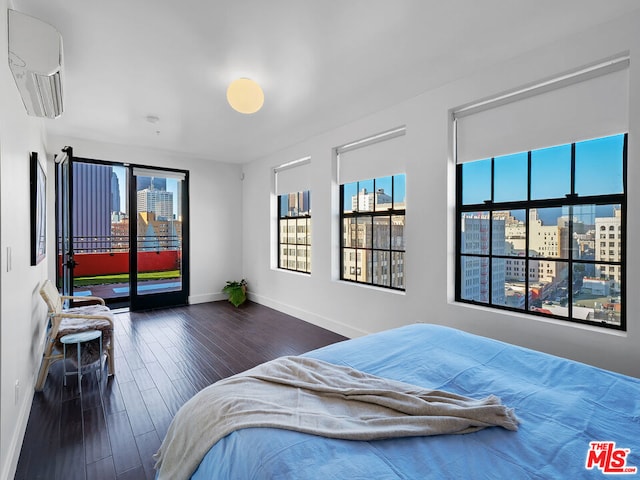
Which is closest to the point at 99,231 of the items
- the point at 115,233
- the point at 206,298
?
the point at 115,233

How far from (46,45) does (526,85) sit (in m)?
3.29

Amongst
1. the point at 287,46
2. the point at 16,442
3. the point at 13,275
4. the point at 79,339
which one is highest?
the point at 287,46

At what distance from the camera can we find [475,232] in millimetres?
2965

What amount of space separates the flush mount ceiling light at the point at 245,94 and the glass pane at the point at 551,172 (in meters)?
2.30

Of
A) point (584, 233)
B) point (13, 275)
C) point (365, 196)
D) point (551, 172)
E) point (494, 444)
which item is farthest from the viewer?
point (365, 196)

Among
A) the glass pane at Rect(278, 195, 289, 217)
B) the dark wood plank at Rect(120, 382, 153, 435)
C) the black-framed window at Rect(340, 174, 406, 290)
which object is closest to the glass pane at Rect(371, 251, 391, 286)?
the black-framed window at Rect(340, 174, 406, 290)

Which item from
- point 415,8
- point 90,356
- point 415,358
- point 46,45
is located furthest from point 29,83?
point 415,358

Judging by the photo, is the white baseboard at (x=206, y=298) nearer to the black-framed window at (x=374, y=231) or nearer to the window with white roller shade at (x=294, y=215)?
the window with white roller shade at (x=294, y=215)

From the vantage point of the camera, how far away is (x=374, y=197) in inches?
156

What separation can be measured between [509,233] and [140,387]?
3.47 m

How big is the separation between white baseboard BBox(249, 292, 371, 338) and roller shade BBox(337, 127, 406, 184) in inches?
74.4

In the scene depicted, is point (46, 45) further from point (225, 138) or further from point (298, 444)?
point (225, 138)

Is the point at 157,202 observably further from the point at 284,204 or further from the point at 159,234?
the point at 284,204

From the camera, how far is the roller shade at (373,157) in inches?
139
